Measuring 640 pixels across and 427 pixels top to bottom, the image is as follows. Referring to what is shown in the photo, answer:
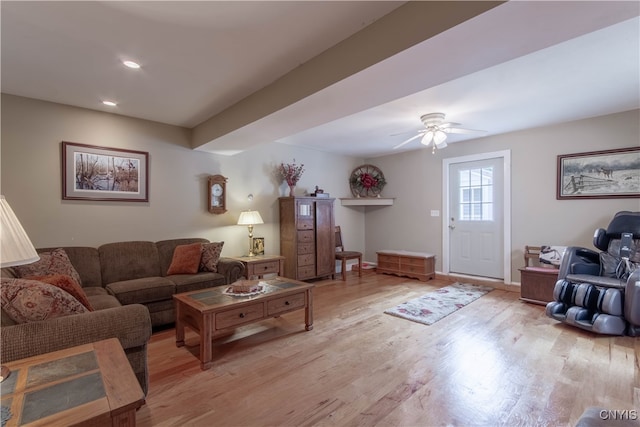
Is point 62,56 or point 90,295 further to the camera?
point 90,295

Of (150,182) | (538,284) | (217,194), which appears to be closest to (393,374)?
(538,284)

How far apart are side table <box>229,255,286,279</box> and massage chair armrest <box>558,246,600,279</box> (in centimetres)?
346

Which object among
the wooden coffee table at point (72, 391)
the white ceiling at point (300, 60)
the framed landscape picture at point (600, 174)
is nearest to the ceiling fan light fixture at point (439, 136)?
the white ceiling at point (300, 60)

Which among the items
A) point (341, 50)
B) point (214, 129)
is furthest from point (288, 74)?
point (214, 129)

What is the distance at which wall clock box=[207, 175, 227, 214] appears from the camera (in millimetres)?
4332

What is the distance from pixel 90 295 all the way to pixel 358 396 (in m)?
2.50

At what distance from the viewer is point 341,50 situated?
209 centimetres

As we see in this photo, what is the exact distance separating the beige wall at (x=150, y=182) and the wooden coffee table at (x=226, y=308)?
1640 mm

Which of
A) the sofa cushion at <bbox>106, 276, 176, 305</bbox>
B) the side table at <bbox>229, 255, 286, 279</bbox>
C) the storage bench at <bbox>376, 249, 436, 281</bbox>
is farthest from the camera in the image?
the storage bench at <bbox>376, 249, 436, 281</bbox>

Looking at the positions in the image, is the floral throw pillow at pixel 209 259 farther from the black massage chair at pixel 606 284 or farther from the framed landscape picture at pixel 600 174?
the framed landscape picture at pixel 600 174

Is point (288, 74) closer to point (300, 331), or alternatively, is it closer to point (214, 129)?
point (214, 129)

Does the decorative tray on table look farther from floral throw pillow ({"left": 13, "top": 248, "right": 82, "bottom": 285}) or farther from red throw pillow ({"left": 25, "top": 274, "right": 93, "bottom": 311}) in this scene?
floral throw pillow ({"left": 13, "top": 248, "right": 82, "bottom": 285})

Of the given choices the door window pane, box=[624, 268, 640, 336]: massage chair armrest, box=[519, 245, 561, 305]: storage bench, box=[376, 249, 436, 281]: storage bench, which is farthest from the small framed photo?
box=[624, 268, 640, 336]: massage chair armrest

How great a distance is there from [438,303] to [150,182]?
159 inches
